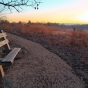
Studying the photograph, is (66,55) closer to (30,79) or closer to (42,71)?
(42,71)

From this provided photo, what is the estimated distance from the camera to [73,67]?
6.54m

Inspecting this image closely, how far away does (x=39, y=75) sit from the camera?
5027 millimetres

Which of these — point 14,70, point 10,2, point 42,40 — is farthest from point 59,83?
point 42,40

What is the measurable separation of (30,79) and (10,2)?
2051 mm

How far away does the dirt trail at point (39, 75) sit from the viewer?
4.57 meters

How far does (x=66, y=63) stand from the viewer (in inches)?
266

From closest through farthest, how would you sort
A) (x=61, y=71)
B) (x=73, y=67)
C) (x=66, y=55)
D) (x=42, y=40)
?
(x=61, y=71) < (x=73, y=67) < (x=66, y=55) < (x=42, y=40)

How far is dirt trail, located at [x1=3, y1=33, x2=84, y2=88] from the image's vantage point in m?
4.57

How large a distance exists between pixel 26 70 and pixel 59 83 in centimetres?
95

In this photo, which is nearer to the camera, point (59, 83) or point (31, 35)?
point (59, 83)

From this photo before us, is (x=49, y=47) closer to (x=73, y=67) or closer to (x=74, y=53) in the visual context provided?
(x=74, y=53)

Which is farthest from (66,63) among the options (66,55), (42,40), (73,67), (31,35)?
(31,35)

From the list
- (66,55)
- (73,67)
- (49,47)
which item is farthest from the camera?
(49,47)

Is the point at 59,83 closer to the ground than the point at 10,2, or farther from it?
closer to the ground
